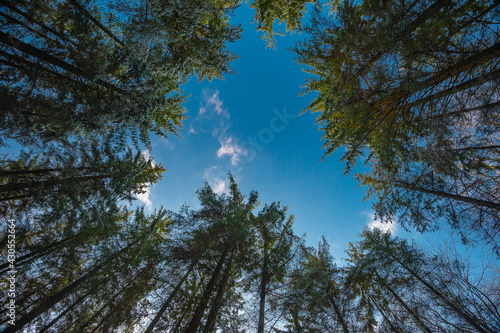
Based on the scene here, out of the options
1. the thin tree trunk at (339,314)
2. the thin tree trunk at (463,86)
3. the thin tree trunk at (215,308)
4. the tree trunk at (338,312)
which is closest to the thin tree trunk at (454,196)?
the thin tree trunk at (463,86)

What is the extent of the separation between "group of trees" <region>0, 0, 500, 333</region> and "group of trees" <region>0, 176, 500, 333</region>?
7 cm

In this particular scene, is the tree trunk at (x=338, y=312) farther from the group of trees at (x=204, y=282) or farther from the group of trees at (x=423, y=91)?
the group of trees at (x=423, y=91)

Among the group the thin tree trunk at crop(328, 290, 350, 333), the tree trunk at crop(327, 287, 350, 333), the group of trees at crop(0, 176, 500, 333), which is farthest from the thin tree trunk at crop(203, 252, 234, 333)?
the thin tree trunk at crop(328, 290, 350, 333)

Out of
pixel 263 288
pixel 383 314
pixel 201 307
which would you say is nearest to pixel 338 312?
pixel 383 314

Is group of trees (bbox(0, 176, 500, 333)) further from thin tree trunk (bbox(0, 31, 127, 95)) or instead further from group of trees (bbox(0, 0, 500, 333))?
thin tree trunk (bbox(0, 31, 127, 95))

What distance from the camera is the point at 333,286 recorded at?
Result: 9148 millimetres

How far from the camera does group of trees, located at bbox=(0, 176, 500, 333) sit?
623 centimetres

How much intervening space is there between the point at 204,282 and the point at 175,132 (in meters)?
7.19

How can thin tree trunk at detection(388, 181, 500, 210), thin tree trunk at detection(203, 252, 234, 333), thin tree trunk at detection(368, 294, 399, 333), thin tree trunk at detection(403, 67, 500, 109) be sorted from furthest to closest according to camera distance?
thin tree trunk at detection(368, 294, 399, 333) → thin tree trunk at detection(203, 252, 234, 333) → thin tree trunk at detection(388, 181, 500, 210) → thin tree trunk at detection(403, 67, 500, 109)

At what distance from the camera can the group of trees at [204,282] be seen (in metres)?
6.23

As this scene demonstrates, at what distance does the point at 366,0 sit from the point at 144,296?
1157 centimetres

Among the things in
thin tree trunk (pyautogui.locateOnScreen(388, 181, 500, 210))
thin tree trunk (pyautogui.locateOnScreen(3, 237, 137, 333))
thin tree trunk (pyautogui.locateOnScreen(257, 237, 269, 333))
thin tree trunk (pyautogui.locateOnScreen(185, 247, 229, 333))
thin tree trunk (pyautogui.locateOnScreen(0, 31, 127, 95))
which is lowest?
thin tree trunk (pyautogui.locateOnScreen(3, 237, 137, 333))

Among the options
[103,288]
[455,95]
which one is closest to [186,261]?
[103,288]

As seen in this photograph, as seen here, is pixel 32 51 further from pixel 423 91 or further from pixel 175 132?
pixel 423 91
